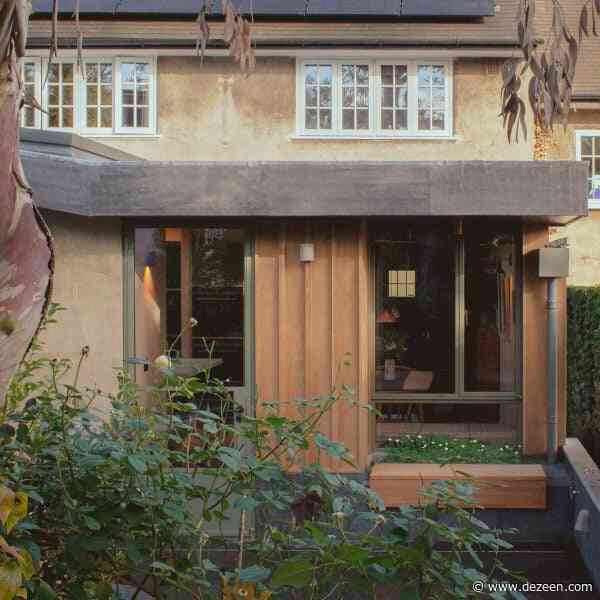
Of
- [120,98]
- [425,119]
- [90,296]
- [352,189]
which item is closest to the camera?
[352,189]

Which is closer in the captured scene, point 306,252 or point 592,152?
point 306,252

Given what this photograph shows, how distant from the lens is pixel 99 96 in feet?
49.0

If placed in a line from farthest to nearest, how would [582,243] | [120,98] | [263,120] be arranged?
[582,243], [120,98], [263,120]

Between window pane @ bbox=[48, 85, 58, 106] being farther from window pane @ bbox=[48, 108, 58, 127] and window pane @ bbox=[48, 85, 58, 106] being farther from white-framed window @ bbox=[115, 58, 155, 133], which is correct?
white-framed window @ bbox=[115, 58, 155, 133]

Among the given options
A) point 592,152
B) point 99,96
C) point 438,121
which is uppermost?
point 99,96

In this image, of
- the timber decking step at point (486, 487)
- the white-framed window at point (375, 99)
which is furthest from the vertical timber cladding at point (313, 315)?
the white-framed window at point (375, 99)

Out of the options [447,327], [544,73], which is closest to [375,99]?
[447,327]

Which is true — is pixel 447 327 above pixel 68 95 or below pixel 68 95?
below

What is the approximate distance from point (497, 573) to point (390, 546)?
5.21 meters

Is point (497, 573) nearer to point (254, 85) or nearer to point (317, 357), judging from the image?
point (317, 357)

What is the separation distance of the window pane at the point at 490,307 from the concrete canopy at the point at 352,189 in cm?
106

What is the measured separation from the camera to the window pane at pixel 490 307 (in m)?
9.73

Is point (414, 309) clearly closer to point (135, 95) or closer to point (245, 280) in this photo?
point (245, 280)

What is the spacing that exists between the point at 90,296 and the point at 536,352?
4402 millimetres
